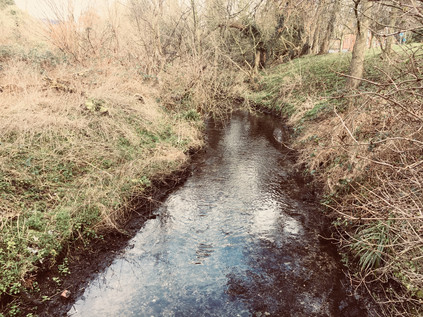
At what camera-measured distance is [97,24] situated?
11.0 metres

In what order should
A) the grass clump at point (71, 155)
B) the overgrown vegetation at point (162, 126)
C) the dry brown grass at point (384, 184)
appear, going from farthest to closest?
the grass clump at point (71, 155), the overgrown vegetation at point (162, 126), the dry brown grass at point (384, 184)

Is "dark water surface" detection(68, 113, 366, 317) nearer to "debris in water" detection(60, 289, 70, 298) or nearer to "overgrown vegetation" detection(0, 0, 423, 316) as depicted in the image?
"debris in water" detection(60, 289, 70, 298)

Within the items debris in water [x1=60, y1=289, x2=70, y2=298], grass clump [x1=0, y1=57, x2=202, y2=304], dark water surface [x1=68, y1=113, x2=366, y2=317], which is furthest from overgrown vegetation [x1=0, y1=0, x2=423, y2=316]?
dark water surface [x1=68, y1=113, x2=366, y2=317]

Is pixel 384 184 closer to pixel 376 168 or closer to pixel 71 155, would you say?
pixel 376 168

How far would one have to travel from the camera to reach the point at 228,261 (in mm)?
4770

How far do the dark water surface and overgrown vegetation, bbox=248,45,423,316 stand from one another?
52 cm

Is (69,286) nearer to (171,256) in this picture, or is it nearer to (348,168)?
(171,256)

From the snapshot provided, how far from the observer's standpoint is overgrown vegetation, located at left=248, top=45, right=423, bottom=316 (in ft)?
10.6

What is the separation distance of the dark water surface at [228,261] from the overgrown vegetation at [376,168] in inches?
20.3

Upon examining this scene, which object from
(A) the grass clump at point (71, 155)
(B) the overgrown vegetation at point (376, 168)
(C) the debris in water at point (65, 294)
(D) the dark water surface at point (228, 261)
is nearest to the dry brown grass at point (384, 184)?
(B) the overgrown vegetation at point (376, 168)

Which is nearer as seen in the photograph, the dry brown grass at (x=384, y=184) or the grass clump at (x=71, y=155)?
the dry brown grass at (x=384, y=184)

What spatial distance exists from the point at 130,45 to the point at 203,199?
26.2ft

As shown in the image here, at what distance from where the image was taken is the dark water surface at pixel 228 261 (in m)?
3.96

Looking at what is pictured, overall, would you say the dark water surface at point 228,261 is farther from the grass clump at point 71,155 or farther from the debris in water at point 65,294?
the grass clump at point 71,155
